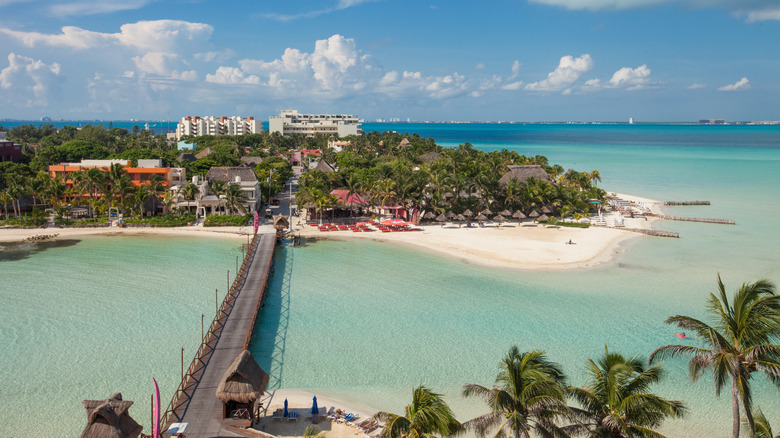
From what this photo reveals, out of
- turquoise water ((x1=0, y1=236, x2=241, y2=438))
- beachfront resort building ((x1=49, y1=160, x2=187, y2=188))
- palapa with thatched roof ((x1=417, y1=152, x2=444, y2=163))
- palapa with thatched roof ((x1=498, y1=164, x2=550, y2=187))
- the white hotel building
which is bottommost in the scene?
turquoise water ((x1=0, y1=236, x2=241, y2=438))

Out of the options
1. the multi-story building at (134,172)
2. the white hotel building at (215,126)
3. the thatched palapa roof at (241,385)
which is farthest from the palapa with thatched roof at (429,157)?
the white hotel building at (215,126)

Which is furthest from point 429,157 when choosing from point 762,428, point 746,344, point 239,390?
point 762,428

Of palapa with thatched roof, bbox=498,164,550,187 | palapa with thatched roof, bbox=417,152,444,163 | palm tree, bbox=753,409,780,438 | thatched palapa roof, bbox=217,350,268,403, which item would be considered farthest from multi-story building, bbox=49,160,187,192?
palm tree, bbox=753,409,780,438

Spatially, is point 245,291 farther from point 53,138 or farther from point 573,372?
point 53,138

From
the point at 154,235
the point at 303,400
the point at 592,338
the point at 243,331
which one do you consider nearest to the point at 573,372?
the point at 592,338

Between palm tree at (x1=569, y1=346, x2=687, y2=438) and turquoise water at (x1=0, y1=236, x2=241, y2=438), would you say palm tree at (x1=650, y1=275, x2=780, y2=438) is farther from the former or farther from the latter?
turquoise water at (x1=0, y1=236, x2=241, y2=438)
